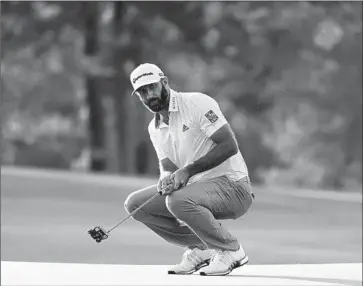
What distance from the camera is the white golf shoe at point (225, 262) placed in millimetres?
6078

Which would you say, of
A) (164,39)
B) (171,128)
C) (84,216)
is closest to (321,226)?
(84,216)

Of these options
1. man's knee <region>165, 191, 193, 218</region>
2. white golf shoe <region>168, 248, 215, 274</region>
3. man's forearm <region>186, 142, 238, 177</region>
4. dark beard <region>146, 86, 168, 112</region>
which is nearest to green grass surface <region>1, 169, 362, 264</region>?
white golf shoe <region>168, 248, 215, 274</region>

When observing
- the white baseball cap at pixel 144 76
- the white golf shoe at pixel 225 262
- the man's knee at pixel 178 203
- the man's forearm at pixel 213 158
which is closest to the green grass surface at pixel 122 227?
the white golf shoe at pixel 225 262

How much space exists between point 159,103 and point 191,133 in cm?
30

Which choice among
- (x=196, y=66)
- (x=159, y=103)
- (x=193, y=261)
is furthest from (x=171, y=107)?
(x=196, y=66)

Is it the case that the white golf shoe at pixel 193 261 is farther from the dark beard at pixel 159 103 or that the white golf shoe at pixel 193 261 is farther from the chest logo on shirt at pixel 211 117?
the dark beard at pixel 159 103

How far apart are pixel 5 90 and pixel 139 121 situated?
3730 mm

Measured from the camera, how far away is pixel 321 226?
16453 mm

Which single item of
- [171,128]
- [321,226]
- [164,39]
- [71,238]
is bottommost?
[171,128]

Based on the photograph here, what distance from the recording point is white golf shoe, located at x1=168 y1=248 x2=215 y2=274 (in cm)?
618

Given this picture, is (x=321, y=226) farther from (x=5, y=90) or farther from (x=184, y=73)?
(x=5, y=90)

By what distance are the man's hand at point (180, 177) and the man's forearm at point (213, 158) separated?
2 centimetres

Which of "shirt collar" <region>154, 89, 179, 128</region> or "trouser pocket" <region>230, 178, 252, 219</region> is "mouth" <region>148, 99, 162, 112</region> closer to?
"shirt collar" <region>154, 89, 179, 128</region>

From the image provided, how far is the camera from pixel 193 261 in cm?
636
